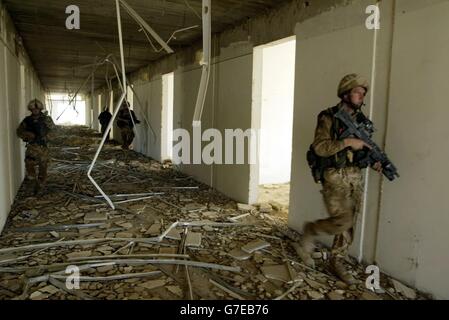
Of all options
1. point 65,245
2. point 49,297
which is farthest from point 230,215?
point 49,297

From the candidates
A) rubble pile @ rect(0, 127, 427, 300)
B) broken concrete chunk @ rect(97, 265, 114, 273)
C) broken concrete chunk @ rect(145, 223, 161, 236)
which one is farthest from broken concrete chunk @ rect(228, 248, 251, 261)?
broken concrete chunk @ rect(97, 265, 114, 273)

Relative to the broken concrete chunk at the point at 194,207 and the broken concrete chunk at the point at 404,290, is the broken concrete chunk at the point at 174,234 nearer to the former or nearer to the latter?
the broken concrete chunk at the point at 194,207

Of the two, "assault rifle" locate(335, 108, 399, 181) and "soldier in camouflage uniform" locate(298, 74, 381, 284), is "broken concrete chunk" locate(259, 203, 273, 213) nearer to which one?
"soldier in camouflage uniform" locate(298, 74, 381, 284)

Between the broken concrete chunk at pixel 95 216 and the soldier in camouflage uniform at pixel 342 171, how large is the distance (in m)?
2.24

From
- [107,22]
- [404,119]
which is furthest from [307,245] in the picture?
[107,22]

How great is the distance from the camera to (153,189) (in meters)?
5.00

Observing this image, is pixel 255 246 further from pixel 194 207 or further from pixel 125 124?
pixel 125 124

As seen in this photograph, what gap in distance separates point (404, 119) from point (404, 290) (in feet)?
3.86

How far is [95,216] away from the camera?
3660mm

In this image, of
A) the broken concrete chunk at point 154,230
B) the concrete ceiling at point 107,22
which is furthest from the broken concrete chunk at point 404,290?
the concrete ceiling at point 107,22

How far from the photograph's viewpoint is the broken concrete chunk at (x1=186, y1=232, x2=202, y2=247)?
2.99 meters

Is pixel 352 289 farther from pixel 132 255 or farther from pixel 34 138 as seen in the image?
pixel 34 138

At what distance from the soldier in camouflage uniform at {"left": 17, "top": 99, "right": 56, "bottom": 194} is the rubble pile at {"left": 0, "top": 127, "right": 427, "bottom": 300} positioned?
401 mm

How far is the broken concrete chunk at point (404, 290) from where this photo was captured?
7.45ft
